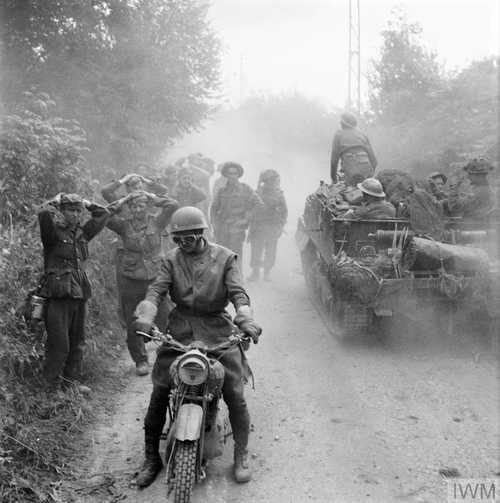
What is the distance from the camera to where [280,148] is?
31.3 m

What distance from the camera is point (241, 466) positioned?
4.94 meters

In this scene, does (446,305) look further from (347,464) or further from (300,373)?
(347,464)

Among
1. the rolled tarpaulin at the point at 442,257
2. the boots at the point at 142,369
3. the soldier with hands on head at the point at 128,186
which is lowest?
the boots at the point at 142,369

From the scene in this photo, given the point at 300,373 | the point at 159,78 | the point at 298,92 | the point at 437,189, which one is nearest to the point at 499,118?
the point at 437,189

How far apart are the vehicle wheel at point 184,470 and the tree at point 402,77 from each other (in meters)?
15.1

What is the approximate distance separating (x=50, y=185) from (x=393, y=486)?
5.80m

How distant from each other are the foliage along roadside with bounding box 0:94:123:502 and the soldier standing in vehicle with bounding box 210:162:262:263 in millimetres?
2449

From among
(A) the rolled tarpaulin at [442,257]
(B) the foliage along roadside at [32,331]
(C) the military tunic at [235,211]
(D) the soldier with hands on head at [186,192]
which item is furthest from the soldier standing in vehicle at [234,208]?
(A) the rolled tarpaulin at [442,257]

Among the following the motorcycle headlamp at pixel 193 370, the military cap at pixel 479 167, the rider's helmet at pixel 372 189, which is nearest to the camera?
the motorcycle headlamp at pixel 193 370

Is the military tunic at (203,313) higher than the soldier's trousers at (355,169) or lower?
lower

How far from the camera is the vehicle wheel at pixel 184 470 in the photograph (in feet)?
13.7

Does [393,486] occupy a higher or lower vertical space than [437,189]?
lower

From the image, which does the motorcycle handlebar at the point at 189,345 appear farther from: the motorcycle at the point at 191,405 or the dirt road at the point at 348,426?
the dirt road at the point at 348,426

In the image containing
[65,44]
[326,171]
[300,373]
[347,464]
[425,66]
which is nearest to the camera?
[347,464]
